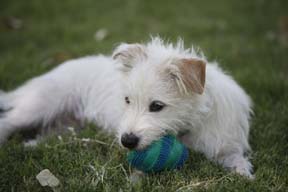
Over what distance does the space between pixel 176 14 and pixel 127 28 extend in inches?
48.8

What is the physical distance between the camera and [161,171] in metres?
3.98

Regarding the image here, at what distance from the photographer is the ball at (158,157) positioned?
154 inches

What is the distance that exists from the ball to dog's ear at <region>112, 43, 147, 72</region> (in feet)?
2.65

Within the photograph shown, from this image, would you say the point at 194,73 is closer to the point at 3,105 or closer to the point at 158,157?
the point at 158,157

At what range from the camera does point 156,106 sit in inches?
163

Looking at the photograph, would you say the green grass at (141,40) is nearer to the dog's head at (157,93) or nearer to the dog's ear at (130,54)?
the dog's head at (157,93)

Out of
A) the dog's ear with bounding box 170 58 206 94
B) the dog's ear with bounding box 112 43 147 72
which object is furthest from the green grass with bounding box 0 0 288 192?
the dog's ear with bounding box 112 43 147 72

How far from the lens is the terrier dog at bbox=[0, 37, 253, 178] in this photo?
13.3 feet

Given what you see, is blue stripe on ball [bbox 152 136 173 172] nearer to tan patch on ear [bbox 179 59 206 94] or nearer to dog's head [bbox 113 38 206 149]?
dog's head [bbox 113 38 206 149]

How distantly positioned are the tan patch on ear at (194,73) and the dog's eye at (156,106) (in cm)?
31

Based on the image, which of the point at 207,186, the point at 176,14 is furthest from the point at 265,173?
the point at 176,14

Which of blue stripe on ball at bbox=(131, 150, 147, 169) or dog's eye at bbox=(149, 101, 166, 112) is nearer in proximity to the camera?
blue stripe on ball at bbox=(131, 150, 147, 169)

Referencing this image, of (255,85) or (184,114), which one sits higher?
(184,114)

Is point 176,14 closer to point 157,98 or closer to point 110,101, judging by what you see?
point 110,101
